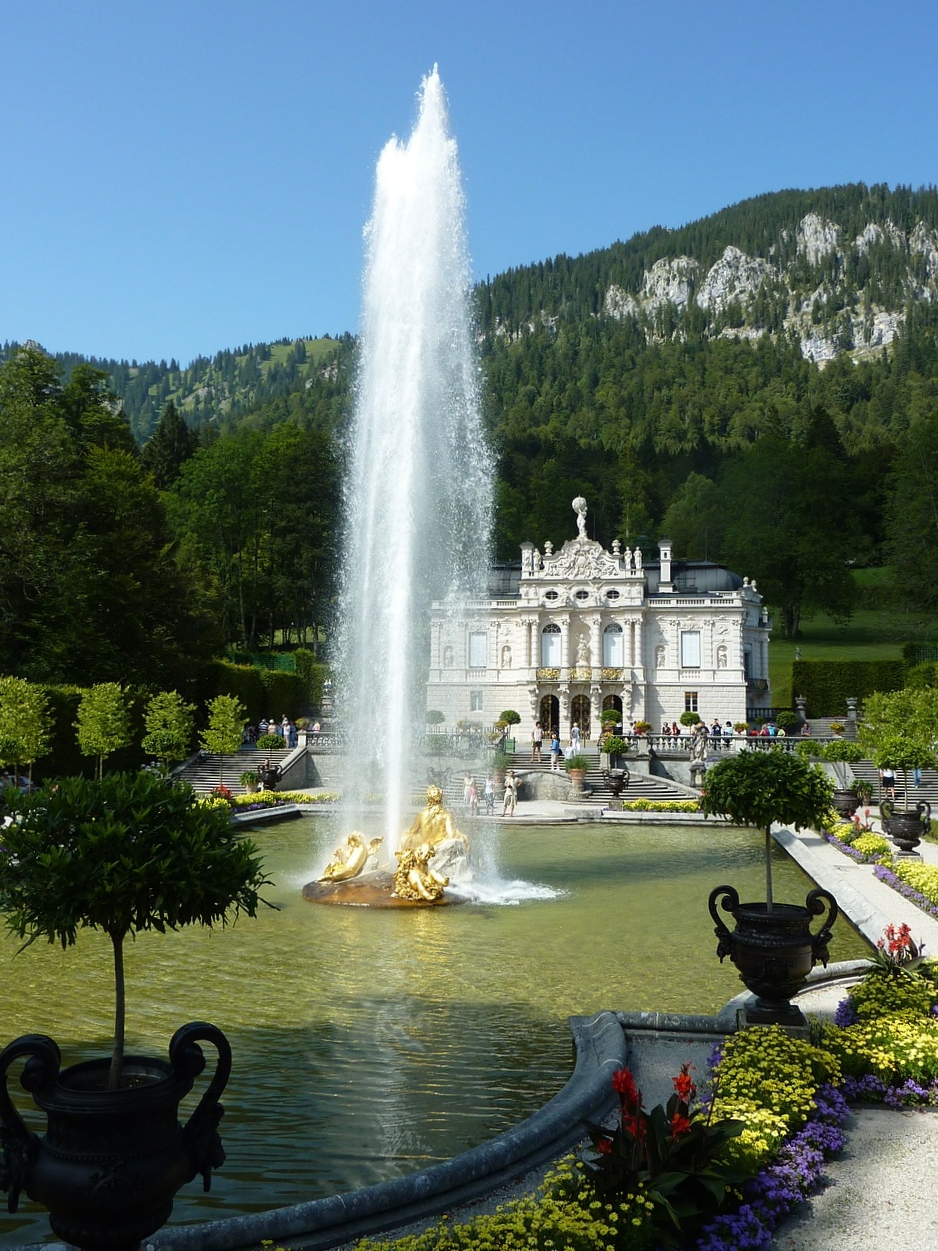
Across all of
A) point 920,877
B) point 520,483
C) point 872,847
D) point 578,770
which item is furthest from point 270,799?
point 520,483

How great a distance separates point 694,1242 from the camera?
20.3ft

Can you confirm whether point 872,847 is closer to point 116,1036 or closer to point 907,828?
point 907,828

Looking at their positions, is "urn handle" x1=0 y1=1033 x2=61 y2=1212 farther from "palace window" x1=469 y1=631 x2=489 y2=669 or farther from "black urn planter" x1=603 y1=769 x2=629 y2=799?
"palace window" x1=469 y1=631 x2=489 y2=669

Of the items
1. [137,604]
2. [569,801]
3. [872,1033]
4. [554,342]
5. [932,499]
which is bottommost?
[569,801]

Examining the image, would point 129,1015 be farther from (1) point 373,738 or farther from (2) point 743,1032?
(1) point 373,738

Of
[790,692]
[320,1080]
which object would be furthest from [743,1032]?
[790,692]

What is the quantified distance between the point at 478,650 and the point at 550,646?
15.5ft

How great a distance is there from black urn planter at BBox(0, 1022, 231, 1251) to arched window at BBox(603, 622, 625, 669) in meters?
56.0

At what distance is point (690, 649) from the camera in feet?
198

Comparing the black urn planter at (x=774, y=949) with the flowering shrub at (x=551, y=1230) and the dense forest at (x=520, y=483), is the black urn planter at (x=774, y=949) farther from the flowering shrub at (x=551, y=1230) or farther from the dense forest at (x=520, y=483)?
the dense forest at (x=520, y=483)

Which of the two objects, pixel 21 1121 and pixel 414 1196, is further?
pixel 414 1196

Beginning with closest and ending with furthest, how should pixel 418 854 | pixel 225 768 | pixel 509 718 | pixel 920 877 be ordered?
pixel 920 877 < pixel 418 854 < pixel 225 768 < pixel 509 718

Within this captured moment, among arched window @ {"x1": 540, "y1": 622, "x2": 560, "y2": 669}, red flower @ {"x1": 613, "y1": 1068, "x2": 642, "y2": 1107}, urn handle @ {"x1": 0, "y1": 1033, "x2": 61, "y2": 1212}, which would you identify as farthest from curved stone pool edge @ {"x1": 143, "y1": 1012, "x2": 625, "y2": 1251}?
arched window @ {"x1": 540, "y1": 622, "x2": 560, "y2": 669}

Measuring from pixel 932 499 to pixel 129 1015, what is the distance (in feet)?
229
